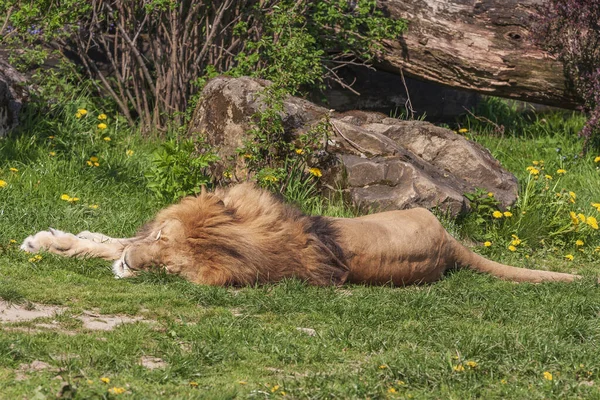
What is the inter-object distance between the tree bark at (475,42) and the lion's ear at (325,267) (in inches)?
165

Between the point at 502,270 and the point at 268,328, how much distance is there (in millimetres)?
2278

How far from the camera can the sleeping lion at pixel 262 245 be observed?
16.6 ft

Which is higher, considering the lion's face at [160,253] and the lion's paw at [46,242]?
the lion's face at [160,253]

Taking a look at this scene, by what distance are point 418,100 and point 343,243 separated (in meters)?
4.88

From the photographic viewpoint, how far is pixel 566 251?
728 cm

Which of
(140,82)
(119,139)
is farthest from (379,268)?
(140,82)

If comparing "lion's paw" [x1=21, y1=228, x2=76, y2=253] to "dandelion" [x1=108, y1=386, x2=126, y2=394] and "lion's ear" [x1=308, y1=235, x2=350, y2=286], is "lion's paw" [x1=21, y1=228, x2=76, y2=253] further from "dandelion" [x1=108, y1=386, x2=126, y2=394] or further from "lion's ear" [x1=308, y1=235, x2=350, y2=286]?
"dandelion" [x1=108, y1=386, x2=126, y2=394]

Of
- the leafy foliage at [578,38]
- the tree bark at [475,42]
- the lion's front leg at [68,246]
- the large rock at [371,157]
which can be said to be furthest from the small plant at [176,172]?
the leafy foliage at [578,38]

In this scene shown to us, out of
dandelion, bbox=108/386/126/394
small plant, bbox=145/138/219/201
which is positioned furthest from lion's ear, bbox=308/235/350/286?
dandelion, bbox=108/386/126/394

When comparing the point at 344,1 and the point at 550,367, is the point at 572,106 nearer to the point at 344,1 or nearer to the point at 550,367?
the point at 344,1

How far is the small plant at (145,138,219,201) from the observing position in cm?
671

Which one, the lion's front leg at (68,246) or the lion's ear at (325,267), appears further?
the lion's front leg at (68,246)

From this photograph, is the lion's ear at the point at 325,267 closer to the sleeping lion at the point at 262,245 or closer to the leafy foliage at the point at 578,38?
the sleeping lion at the point at 262,245

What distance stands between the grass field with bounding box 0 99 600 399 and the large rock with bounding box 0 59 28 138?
0.64 m
